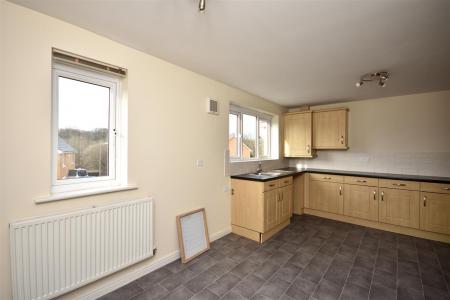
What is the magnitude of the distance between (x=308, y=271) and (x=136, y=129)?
7.93 feet

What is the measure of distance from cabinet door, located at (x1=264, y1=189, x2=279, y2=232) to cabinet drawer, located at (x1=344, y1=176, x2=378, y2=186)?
1525 millimetres

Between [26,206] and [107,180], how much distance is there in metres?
0.61

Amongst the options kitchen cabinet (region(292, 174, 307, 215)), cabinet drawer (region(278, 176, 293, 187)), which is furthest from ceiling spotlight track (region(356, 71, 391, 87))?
kitchen cabinet (region(292, 174, 307, 215))

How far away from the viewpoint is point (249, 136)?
4082 millimetres

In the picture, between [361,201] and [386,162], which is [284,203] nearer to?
[361,201]

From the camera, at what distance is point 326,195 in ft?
13.1

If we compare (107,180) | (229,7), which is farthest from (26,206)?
(229,7)

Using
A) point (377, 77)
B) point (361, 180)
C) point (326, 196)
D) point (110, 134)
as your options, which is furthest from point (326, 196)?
point (110, 134)

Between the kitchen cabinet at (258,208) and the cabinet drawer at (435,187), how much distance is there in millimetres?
2073

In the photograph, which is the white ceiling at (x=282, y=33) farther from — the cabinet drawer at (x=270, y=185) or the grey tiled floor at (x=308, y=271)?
the grey tiled floor at (x=308, y=271)

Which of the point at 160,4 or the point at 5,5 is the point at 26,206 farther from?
the point at 160,4

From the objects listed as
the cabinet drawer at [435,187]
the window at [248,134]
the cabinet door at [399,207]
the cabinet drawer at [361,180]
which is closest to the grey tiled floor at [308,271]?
the cabinet door at [399,207]

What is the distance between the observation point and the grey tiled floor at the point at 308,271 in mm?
1913

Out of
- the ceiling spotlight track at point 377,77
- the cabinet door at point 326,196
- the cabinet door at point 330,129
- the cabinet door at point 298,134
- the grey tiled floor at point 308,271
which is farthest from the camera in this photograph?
the cabinet door at point 298,134
